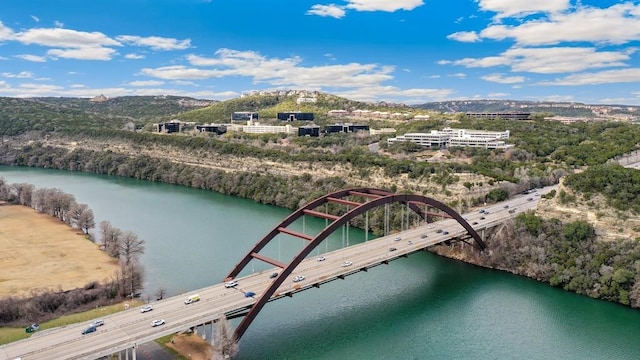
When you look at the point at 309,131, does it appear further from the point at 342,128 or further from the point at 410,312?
the point at 410,312

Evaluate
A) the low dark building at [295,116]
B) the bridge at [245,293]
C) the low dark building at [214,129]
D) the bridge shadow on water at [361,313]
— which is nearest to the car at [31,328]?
the bridge at [245,293]

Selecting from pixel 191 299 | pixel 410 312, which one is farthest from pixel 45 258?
pixel 410 312

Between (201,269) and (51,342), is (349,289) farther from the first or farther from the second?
(51,342)

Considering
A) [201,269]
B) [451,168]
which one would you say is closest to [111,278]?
[201,269]

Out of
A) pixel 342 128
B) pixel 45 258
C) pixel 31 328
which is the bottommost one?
pixel 31 328

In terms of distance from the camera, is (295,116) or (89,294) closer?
(89,294)

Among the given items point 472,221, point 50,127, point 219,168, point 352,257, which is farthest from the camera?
point 50,127
